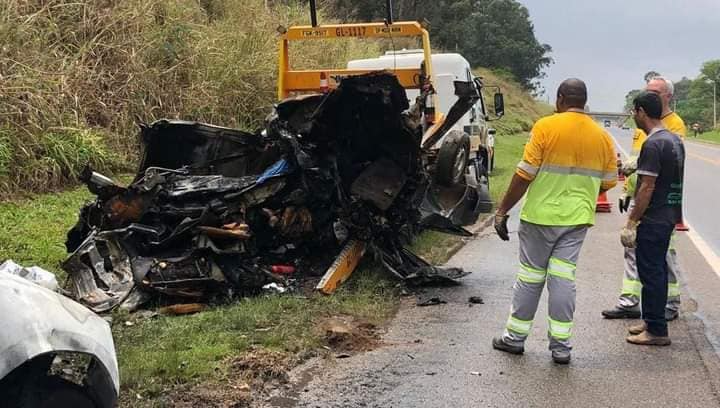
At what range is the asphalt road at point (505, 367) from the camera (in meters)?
4.11

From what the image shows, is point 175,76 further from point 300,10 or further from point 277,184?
point 300,10

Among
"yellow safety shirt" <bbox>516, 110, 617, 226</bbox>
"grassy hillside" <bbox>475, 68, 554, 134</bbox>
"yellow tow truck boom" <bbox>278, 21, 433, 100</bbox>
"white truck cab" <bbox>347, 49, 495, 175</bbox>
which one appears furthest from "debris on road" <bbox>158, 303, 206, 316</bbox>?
"grassy hillside" <bbox>475, 68, 554, 134</bbox>

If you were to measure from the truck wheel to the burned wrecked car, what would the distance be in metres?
0.11

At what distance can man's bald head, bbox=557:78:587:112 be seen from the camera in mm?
4852

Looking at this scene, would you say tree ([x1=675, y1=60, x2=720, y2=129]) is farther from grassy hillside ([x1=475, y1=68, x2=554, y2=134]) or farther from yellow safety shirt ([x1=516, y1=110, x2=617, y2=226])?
yellow safety shirt ([x1=516, y1=110, x2=617, y2=226])

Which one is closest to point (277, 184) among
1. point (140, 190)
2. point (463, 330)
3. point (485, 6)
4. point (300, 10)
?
point (140, 190)

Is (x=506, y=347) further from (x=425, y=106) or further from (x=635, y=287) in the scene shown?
(x=425, y=106)

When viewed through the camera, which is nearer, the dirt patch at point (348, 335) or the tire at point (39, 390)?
the tire at point (39, 390)

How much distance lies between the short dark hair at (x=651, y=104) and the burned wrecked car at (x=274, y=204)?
6.79ft

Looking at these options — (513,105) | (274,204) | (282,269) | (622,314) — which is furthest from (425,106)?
(513,105)

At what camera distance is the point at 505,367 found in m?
4.64

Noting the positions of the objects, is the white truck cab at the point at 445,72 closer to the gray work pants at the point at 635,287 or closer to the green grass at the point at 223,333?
the green grass at the point at 223,333

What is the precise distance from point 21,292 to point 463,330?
3566 mm

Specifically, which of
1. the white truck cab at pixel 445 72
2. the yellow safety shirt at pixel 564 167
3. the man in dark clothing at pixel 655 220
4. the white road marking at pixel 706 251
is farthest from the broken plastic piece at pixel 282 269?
the white truck cab at pixel 445 72
